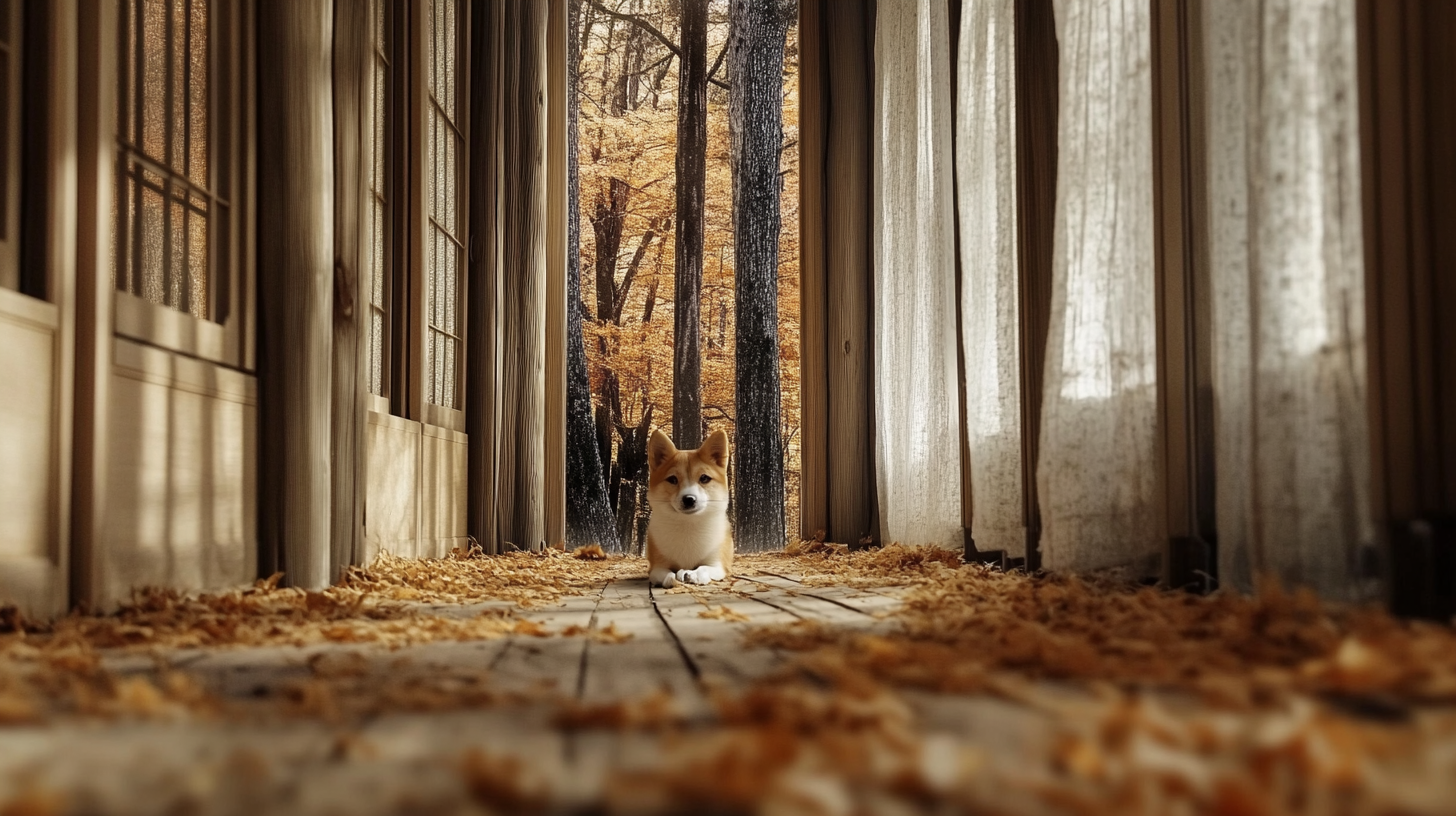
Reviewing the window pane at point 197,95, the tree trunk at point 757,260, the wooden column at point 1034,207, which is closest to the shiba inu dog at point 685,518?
the wooden column at point 1034,207

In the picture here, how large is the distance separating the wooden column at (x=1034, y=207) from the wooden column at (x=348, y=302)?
191cm

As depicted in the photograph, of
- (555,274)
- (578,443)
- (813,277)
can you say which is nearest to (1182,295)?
(813,277)

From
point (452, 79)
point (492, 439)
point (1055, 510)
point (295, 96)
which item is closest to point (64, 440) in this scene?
point (295, 96)

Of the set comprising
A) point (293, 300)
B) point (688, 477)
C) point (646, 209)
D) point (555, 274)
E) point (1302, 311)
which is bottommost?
point (688, 477)

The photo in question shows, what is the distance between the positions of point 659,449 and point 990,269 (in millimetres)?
1239

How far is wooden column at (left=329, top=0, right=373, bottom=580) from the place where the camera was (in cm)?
273

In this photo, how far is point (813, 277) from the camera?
5.38 meters

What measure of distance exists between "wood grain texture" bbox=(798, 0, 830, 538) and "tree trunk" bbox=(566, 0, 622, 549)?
181 centimetres

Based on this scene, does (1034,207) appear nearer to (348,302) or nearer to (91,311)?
(348,302)

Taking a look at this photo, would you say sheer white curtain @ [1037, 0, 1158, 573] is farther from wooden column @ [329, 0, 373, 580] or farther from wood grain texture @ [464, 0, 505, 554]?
wood grain texture @ [464, 0, 505, 554]

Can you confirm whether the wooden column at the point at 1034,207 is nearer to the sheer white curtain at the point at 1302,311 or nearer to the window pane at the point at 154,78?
the sheer white curtain at the point at 1302,311

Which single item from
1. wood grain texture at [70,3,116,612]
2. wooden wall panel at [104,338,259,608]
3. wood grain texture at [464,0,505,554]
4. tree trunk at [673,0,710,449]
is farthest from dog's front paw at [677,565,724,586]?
tree trunk at [673,0,710,449]

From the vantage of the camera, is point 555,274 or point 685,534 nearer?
point 685,534

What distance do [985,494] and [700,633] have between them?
5.50ft
